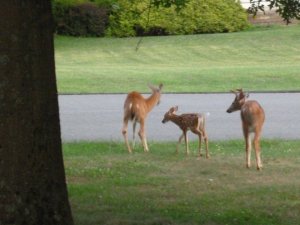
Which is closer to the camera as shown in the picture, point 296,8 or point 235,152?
point 296,8

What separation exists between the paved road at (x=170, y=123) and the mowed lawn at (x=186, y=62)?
62.7 inches

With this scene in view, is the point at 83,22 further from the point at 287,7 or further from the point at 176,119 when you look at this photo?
the point at 287,7

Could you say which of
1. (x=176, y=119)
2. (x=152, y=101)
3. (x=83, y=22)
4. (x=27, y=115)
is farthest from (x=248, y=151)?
(x=83, y=22)

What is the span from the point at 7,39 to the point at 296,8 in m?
3.25

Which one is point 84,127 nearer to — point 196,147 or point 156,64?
point 196,147

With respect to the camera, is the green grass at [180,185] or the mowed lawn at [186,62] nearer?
the green grass at [180,185]

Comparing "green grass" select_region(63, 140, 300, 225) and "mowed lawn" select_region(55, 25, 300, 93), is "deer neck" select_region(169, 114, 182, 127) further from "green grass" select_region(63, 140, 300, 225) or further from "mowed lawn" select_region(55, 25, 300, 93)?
"mowed lawn" select_region(55, 25, 300, 93)

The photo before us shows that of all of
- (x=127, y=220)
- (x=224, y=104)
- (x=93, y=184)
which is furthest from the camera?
(x=224, y=104)

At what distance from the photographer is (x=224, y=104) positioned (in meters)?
19.8

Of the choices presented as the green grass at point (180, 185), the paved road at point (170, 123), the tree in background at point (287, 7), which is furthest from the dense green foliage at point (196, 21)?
the tree in background at point (287, 7)

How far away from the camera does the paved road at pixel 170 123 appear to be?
15.3 m

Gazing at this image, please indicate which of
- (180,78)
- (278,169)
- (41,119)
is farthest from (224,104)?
(41,119)

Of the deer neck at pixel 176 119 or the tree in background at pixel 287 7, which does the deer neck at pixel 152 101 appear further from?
the tree in background at pixel 287 7

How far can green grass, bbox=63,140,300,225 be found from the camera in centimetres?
809
